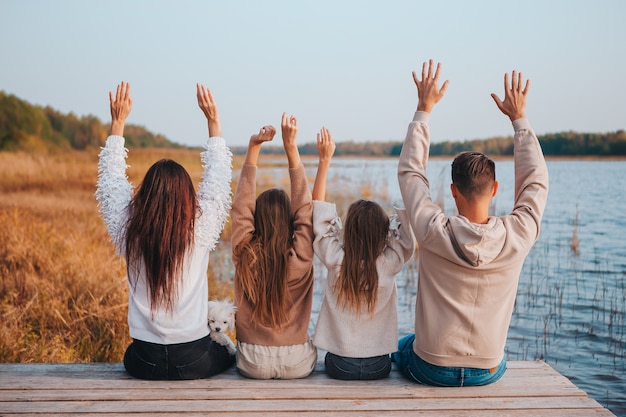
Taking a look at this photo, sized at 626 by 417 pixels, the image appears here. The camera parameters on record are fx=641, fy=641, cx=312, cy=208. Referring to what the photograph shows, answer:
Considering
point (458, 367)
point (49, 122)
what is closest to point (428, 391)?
point (458, 367)

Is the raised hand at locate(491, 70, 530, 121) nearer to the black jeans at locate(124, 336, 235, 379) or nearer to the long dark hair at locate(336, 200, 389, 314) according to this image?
the long dark hair at locate(336, 200, 389, 314)

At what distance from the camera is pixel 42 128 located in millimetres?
29812

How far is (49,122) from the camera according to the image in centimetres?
3272

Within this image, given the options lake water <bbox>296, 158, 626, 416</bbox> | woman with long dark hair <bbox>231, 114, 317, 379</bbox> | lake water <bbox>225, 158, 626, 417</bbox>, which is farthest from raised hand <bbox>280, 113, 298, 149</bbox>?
lake water <bbox>296, 158, 626, 416</bbox>

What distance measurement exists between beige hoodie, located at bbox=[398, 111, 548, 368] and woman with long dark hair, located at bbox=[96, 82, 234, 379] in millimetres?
977

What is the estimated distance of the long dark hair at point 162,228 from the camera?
300 centimetres

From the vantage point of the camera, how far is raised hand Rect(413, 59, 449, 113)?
3.20 m

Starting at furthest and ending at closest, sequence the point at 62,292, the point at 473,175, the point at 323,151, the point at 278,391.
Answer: the point at 62,292 < the point at 323,151 < the point at 278,391 < the point at 473,175

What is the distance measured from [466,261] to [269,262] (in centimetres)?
96

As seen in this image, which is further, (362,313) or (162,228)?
(362,313)

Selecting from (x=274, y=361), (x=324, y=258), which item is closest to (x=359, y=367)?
(x=274, y=361)

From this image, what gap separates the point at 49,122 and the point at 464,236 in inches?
1313

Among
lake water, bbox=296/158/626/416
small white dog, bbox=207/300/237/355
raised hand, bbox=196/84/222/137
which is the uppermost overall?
raised hand, bbox=196/84/222/137

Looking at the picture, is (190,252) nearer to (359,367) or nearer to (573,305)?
(359,367)
